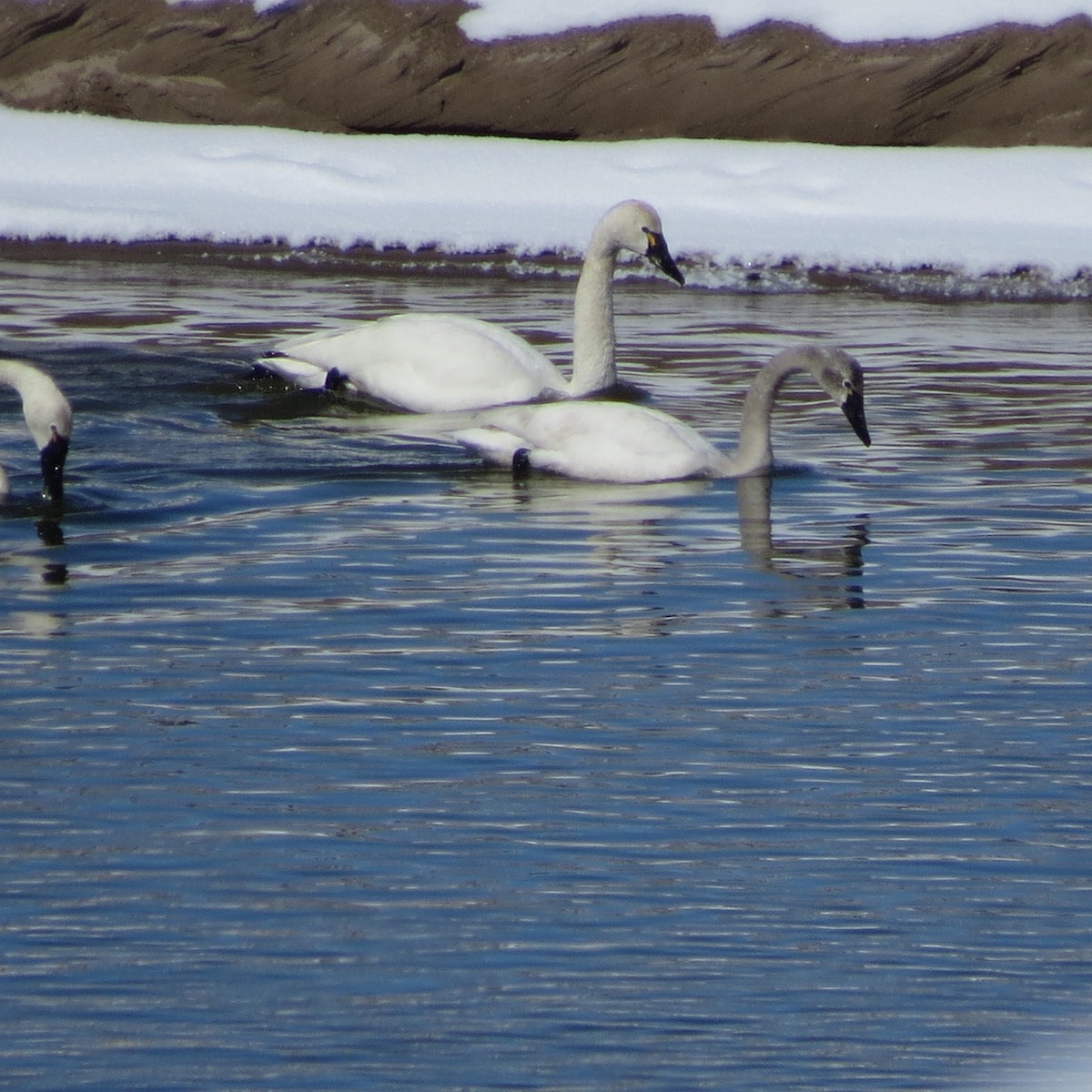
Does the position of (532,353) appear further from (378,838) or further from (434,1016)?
(434,1016)

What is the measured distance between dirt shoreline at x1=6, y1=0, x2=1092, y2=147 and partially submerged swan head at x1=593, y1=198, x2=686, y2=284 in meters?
6.25

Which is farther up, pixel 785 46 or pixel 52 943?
pixel 785 46

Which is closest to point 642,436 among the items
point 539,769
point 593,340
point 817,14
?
point 593,340

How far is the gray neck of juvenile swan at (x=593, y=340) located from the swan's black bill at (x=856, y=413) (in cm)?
187

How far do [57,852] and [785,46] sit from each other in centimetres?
1480

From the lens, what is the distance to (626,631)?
7121 millimetres

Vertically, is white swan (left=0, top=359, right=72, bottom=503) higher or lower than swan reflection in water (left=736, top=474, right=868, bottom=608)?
higher

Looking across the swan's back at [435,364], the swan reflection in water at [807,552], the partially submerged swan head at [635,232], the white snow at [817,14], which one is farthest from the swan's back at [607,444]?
the white snow at [817,14]

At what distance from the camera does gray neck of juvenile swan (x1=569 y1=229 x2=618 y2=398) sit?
11867 mm

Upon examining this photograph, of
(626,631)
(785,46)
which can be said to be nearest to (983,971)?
(626,631)

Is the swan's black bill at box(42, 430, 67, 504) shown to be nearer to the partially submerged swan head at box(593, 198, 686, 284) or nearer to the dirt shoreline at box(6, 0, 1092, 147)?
the partially submerged swan head at box(593, 198, 686, 284)

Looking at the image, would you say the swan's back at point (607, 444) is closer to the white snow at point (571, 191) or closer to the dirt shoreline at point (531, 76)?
the white snow at point (571, 191)

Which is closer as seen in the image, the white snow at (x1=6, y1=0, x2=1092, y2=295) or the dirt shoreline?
the white snow at (x1=6, y1=0, x2=1092, y2=295)

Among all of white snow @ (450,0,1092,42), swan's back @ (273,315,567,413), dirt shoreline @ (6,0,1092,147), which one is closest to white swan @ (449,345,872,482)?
swan's back @ (273,315,567,413)
